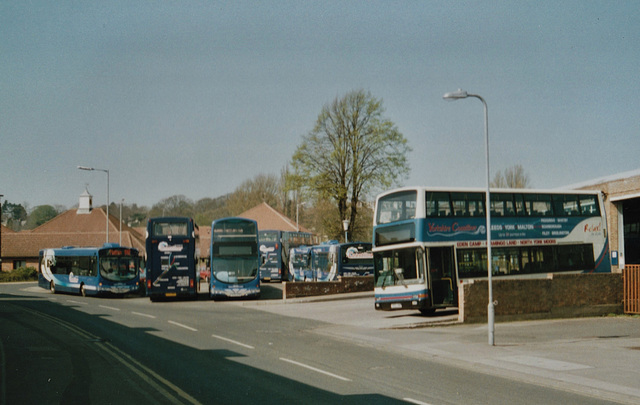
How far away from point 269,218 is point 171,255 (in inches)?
2113

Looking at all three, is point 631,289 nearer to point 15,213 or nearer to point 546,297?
point 546,297

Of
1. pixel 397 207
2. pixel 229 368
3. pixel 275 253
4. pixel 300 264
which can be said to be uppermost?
pixel 397 207

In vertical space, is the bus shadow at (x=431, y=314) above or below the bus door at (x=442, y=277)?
below

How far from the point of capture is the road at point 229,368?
947 cm

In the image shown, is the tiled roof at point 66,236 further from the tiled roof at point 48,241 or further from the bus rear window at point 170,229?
the bus rear window at point 170,229

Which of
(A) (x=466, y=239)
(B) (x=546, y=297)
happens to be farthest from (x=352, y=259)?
(B) (x=546, y=297)

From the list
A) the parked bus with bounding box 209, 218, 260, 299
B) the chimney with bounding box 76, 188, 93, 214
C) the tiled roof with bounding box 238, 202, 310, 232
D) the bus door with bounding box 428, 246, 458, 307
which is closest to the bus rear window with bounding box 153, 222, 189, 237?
the parked bus with bounding box 209, 218, 260, 299

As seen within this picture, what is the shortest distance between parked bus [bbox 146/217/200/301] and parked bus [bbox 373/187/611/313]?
12.6 m

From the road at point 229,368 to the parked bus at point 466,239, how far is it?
3.05 meters

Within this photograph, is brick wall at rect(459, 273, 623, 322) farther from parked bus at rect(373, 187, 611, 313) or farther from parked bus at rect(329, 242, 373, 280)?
parked bus at rect(329, 242, 373, 280)

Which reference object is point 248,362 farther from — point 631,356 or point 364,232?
point 364,232

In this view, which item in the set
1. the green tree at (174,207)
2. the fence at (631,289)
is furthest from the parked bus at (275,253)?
the green tree at (174,207)

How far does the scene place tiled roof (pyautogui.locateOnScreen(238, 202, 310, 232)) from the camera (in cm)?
8306

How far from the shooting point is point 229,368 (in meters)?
12.0
